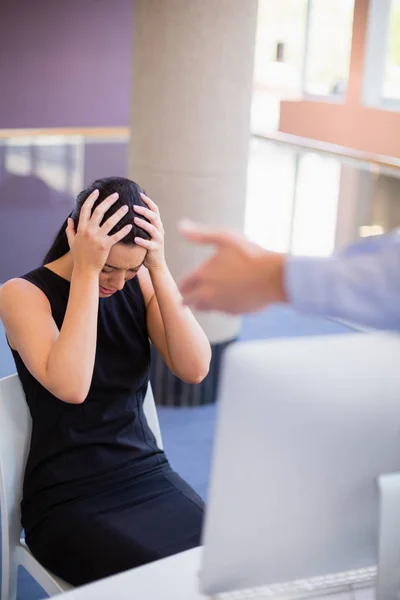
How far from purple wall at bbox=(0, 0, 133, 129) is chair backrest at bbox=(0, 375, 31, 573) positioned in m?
5.06

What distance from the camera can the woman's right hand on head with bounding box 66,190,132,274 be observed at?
1676 millimetres

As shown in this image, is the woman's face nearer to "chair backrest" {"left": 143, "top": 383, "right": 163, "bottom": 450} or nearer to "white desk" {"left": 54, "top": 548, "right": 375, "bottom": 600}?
"chair backrest" {"left": 143, "top": 383, "right": 163, "bottom": 450}

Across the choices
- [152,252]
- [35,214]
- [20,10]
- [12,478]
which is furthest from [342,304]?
[20,10]

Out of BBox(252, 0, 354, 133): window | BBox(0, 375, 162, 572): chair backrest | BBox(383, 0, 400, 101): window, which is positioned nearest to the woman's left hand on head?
BBox(0, 375, 162, 572): chair backrest

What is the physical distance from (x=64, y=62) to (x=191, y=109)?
344cm

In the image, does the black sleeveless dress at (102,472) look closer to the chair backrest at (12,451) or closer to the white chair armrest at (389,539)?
the chair backrest at (12,451)

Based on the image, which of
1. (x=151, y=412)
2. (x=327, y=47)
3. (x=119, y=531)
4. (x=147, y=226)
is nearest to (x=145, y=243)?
(x=147, y=226)

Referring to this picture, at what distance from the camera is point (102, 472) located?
177 cm

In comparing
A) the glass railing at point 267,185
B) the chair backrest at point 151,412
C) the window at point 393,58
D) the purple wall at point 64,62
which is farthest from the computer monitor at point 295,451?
the window at point 393,58

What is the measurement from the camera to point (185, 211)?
147 inches

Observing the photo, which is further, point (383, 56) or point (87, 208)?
point (383, 56)

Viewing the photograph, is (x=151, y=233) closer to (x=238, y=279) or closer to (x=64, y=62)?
(x=238, y=279)

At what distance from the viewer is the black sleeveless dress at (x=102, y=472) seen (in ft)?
5.38

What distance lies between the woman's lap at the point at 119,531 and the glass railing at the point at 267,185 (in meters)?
3.15
